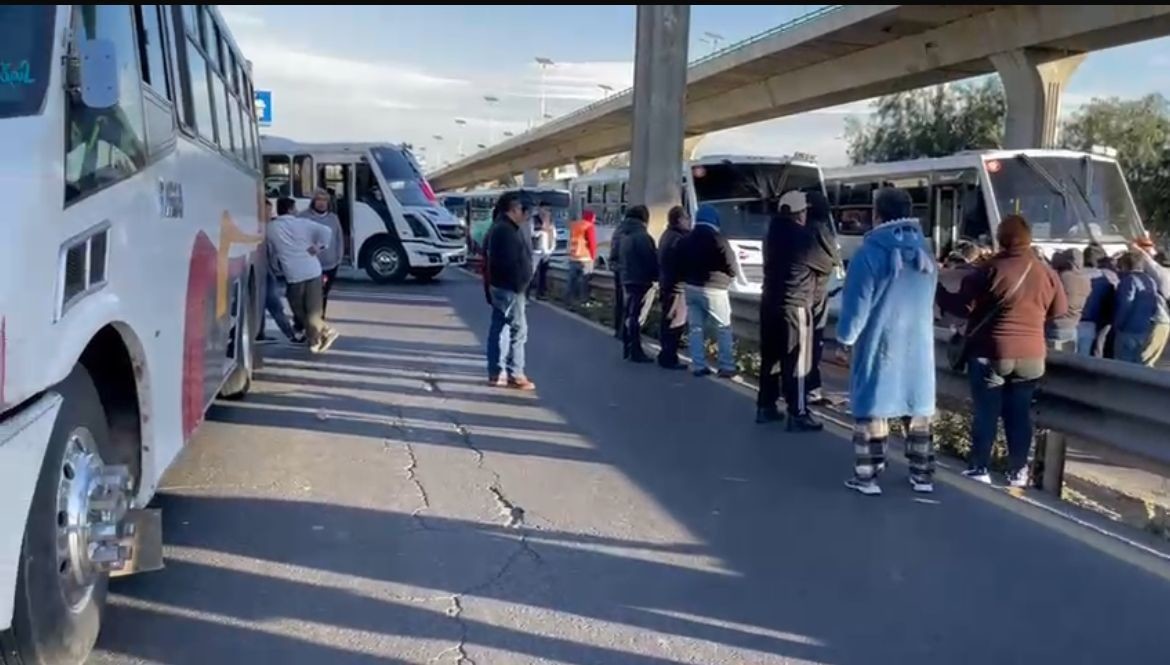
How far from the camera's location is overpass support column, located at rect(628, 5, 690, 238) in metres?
18.4

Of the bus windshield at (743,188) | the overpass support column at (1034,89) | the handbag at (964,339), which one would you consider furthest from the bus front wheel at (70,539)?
the overpass support column at (1034,89)

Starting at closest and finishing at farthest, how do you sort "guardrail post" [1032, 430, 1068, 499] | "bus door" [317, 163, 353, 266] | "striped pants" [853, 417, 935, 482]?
"striped pants" [853, 417, 935, 482] → "guardrail post" [1032, 430, 1068, 499] → "bus door" [317, 163, 353, 266]

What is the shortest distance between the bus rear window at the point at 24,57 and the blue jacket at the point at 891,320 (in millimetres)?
4605

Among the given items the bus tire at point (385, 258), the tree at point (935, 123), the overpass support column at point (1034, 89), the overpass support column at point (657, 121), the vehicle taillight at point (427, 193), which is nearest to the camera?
the overpass support column at point (657, 121)

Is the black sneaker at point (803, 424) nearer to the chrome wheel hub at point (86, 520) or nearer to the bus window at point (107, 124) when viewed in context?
the bus window at point (107, 124)

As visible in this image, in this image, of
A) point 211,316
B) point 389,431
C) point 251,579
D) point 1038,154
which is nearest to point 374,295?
point 1038,154

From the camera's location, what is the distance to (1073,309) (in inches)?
443

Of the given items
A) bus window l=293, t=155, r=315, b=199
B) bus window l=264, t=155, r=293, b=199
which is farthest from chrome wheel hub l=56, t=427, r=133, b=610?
bus window l=293, t=155, r=315, b=199

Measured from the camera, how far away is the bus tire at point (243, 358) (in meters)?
8.95

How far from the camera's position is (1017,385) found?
753 centimetres

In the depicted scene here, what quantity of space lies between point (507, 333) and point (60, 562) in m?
7.19

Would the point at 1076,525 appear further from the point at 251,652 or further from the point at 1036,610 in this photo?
the point at 251,652

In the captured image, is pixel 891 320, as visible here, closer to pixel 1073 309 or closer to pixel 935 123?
pixel 1073 309

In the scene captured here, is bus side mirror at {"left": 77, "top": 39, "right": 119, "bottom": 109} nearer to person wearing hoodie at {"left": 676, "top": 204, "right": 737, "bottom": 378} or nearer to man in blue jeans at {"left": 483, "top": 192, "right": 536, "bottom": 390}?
man in blue jeans at {"left": 483, "top": 192, "right": 536, "bottom": 390}
